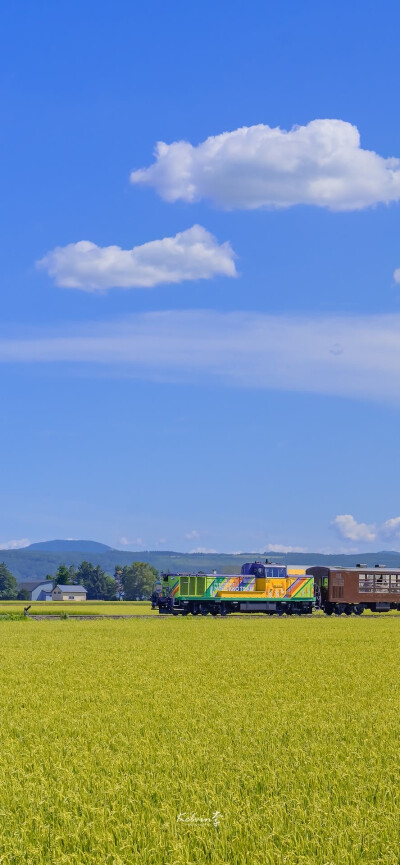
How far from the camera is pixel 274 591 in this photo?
73.9m

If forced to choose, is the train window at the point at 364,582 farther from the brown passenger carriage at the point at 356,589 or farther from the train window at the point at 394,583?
the train window at the point at 394,583

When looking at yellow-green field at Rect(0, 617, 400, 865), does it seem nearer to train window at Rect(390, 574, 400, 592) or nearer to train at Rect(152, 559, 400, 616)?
train at Rect(152, 559, 400, 616)

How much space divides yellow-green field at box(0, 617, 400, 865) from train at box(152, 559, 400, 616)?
4588cm

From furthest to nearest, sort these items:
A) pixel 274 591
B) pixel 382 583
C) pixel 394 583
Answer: pixel 394 583 → pixel 382 583 → pixel 274 591

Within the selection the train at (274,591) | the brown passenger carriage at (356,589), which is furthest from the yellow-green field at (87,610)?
the brown passenger carriage at (356,589)

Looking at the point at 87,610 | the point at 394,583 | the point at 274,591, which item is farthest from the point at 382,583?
the point at 87,610

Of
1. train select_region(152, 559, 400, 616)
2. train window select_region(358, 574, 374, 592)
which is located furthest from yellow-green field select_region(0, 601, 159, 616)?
train window select_region(358, 574, 374, 592)

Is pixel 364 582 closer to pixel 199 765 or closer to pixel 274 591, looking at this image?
pixel 274 591

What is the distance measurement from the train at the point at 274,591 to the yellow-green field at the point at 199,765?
151 feet

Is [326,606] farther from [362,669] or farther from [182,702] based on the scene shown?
[182,702]

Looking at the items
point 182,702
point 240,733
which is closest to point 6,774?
point 240,733

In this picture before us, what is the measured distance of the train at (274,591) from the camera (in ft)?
239

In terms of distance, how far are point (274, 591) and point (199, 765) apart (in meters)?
62.4

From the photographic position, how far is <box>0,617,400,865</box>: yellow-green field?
9133mm
